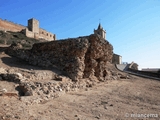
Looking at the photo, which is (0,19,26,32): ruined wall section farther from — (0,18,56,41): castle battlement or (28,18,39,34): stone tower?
(28,18,39,34): stone tower

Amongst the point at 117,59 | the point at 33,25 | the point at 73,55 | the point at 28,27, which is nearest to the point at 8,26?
the point at 28,27

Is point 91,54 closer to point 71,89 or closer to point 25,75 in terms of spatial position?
point 71,89

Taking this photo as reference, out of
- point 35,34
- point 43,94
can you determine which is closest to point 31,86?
point 43,94

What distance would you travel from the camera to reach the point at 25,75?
671 cm

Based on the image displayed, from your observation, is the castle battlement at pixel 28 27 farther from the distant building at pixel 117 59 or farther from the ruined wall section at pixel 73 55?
the ruined wall section at pixel 73 55

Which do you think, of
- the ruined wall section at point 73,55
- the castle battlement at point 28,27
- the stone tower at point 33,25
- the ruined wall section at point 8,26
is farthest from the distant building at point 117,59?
the ruined wall section at point 8,26

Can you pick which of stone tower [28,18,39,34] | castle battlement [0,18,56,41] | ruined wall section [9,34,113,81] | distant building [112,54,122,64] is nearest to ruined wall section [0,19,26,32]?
castle battlement [0,18,56,41]

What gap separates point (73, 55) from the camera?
946cm

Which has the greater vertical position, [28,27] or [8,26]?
[28,27]

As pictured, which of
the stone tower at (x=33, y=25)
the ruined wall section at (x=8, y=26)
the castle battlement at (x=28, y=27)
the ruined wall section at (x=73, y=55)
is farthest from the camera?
the stone tower at (x=33, y=25)

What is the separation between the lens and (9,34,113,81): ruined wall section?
9164 millimetres

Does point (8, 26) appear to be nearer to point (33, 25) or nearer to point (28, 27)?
point (28, 27)

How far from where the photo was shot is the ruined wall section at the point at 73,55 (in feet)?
30.1

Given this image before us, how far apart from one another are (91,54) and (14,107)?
7294 millimetres
